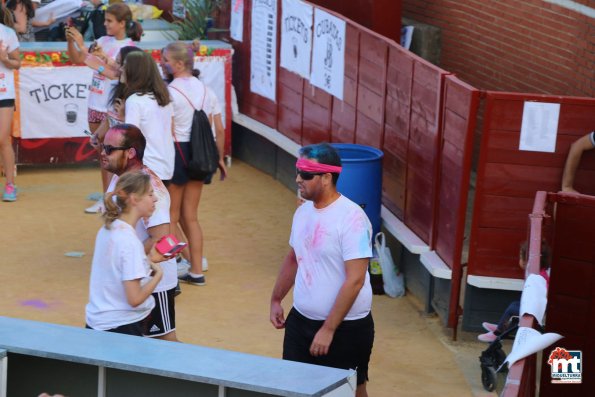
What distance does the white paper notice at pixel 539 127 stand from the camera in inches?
319

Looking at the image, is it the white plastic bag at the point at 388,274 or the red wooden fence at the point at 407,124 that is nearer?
the red wooden fence at the point at 407,124

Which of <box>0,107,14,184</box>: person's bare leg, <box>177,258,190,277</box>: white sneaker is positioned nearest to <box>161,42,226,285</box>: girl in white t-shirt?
<box>177,258,190,277</box>: white sneaker

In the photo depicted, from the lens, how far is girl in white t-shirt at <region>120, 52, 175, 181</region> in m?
8.15

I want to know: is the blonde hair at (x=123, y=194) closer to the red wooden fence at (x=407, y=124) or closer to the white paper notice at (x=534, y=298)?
the white paper notice at (x=534, y=298)

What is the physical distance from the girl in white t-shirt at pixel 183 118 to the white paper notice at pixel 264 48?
3858mm

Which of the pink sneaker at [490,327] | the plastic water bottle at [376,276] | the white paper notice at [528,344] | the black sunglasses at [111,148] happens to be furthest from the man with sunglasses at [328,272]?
the plastic water bottle at [376,276]

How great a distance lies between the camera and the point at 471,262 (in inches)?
333

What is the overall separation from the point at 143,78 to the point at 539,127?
2.83 metres

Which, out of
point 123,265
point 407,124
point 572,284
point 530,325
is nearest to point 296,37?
point 407,124

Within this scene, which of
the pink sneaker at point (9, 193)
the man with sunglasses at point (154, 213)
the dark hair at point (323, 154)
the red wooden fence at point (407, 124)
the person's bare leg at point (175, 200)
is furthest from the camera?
the pink sneaker at point (9, 193)

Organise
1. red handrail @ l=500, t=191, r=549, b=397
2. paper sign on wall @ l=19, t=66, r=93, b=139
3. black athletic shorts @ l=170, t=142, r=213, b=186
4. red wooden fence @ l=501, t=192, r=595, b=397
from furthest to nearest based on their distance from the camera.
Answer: paper sign on wall @ l=19, t=66, r=93, b=139
black athletic shorts @ l=170, t=142, r=213, b=186
red wooden fence @ l=501, t=192, r=595, b=397
red handrail @ l=500, t=191, r=549, b=397

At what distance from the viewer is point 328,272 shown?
584 cm

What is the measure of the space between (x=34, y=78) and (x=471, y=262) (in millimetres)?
6318

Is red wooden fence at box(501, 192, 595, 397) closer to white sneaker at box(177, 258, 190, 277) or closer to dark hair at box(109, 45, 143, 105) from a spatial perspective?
dark hair at box(109, 45, 143, 105)
